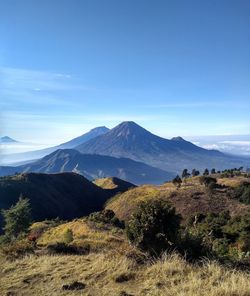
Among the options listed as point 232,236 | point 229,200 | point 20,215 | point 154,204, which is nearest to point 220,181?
point 229,200

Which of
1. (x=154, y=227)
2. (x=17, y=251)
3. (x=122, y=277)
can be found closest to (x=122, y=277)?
(x=122, y=277)

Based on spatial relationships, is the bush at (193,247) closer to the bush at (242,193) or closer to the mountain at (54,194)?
the bush at (242,193)

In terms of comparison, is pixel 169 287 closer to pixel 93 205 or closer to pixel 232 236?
pixel 232 236

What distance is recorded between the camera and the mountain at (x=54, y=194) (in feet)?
341

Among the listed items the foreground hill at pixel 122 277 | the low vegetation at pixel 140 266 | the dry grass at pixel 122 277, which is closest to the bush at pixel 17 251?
the low vegetation at pixel 140 266

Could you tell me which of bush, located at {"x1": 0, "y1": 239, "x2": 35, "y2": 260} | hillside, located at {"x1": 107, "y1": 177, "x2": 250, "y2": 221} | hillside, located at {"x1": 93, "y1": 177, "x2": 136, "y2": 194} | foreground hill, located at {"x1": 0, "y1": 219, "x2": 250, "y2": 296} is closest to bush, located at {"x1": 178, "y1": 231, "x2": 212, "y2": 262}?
foreground hill, located at {"x1": 0, "y1": 219, "x2": 250, "y2": 296}

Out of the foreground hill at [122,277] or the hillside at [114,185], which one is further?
the hillside at [114,185]

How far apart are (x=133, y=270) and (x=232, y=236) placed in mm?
34282

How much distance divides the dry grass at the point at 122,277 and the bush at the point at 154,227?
1198 millimetres

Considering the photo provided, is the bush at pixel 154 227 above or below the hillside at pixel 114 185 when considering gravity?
above

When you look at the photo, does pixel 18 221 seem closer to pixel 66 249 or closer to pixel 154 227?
pixel 66 249

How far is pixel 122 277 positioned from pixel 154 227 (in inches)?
139

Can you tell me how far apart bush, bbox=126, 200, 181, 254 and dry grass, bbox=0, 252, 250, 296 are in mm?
1198

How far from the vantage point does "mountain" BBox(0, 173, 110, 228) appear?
10381cm
